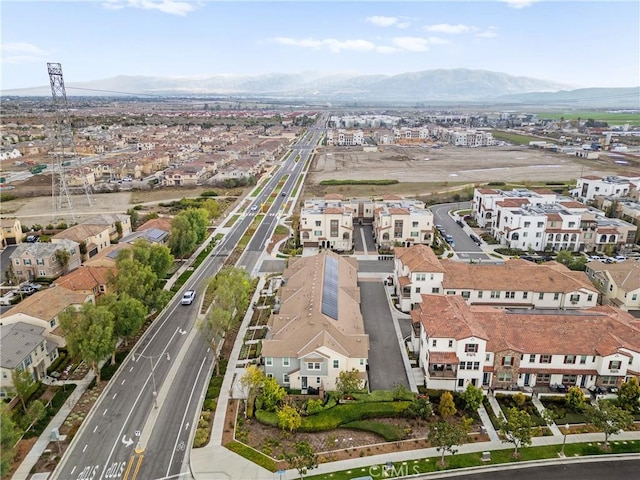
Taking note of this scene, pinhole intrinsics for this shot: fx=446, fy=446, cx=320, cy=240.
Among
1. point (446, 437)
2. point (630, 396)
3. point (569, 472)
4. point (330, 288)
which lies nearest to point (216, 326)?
point (330, 288)

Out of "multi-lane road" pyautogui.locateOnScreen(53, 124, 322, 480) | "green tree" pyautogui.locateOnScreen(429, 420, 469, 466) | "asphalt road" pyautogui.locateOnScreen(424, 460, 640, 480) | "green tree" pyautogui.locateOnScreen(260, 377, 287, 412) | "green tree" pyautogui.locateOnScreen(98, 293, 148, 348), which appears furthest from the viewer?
"green tree" pyautogui.locateOnScreen(98, 293, 148, 348)

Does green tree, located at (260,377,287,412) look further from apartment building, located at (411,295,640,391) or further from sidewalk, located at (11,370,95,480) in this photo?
sidewalk, located at (11,370,95,480)

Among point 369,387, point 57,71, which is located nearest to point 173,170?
point 57,71

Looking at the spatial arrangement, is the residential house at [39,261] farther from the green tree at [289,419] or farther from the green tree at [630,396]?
the green tree at [630,396]

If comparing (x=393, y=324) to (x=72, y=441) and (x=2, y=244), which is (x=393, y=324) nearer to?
(x=72, y=441)

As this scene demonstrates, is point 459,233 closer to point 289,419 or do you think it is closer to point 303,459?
point 289,419

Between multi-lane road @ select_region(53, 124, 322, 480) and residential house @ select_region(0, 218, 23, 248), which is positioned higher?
residential house @ select_region(0, 218, 23, 248)

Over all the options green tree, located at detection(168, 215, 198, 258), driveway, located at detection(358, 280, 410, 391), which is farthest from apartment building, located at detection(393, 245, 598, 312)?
green tree, located at detection(168, 215, 198, 258)

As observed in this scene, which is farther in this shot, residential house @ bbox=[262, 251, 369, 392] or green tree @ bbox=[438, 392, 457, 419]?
residential house @ bbox=[262, 251, 369, 392]
